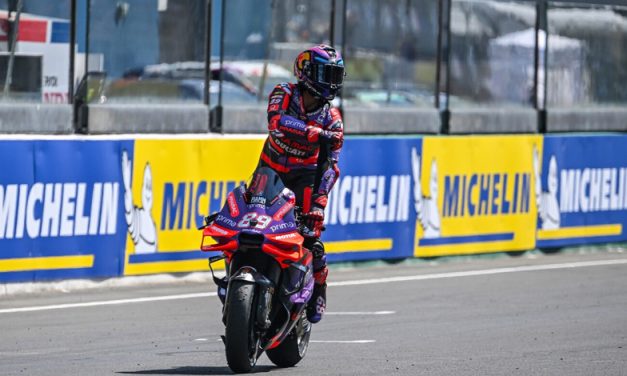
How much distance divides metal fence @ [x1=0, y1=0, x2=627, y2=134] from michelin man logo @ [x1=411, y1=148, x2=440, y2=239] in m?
0.92

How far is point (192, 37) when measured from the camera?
1596 cm

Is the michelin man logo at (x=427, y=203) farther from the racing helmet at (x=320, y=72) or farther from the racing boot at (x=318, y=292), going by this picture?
the racing helmet at (x=320, y=72)

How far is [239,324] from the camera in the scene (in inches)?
325

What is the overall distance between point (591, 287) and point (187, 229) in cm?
397

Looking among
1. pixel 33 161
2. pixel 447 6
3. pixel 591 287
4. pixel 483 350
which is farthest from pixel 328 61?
pixel 447 6

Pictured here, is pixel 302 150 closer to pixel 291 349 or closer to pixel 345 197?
pixel 291 349

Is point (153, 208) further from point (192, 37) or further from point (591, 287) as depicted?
point (591, 287)

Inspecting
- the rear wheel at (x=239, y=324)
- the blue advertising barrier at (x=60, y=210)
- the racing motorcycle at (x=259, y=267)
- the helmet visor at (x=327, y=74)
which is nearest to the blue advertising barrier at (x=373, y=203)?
the blue advertising barrier at (x=60, y=210)

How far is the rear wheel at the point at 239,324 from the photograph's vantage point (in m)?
8.27

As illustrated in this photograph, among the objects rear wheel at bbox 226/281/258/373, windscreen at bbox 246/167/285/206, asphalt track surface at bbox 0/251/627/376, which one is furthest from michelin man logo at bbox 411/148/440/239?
rear wheel at bbox 226/281/258/373

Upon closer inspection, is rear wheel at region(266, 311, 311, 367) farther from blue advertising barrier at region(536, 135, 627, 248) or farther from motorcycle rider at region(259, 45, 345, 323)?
blue advertising barrier at region(536, 135, 627, 248)

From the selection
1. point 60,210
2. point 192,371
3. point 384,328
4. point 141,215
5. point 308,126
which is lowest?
point 384,328

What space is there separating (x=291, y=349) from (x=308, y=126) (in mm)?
1343

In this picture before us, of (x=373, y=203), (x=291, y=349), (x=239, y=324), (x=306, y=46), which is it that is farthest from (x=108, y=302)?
(x=306, y=46)
